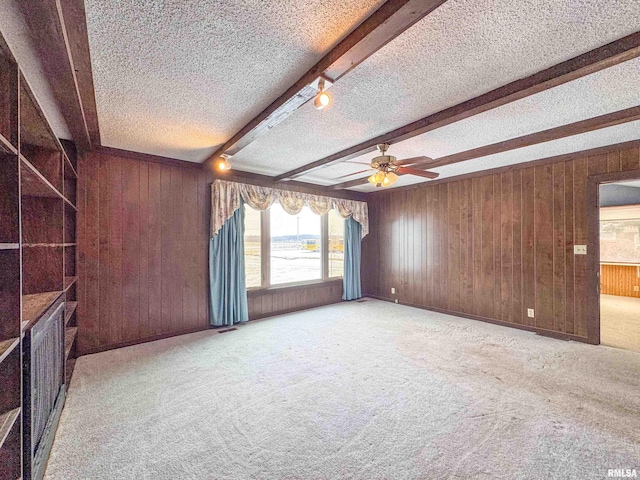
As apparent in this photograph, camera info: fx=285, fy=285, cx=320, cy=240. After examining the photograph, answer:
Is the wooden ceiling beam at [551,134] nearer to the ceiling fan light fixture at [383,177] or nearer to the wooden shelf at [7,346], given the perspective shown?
the ceiling fan light fixture at [383,177]

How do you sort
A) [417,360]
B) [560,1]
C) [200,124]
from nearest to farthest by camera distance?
[560,1], [200,124], [417,360]

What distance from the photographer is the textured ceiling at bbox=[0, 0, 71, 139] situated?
4.29 feet

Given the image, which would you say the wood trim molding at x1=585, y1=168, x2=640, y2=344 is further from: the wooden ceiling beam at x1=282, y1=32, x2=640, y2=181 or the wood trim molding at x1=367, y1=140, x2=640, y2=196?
the wooden ceiling beam at x1=282, y1=32, x2=640, y2=181

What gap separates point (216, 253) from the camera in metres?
4.11

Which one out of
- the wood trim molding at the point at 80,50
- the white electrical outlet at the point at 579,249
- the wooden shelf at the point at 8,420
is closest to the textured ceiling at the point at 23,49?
the wood trim molding at the point at 80,50

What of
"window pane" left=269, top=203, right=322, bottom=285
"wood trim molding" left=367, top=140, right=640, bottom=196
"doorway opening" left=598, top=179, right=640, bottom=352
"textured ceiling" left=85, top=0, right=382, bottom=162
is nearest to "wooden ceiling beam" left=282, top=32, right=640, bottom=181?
"textured ceiling" left=85, top=0, right=382, bottom=162

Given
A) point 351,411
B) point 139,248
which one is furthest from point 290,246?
point 351,411

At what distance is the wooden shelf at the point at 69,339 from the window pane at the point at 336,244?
3951 mm

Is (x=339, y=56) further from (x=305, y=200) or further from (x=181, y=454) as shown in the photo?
(x=305, y=200)

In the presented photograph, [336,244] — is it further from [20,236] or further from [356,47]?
[20,236]

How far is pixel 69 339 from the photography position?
271 centimetres

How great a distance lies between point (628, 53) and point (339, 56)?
1572mm

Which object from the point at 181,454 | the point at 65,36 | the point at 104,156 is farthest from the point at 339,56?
the point at 104,156

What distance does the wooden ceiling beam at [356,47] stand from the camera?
4.03 feet
